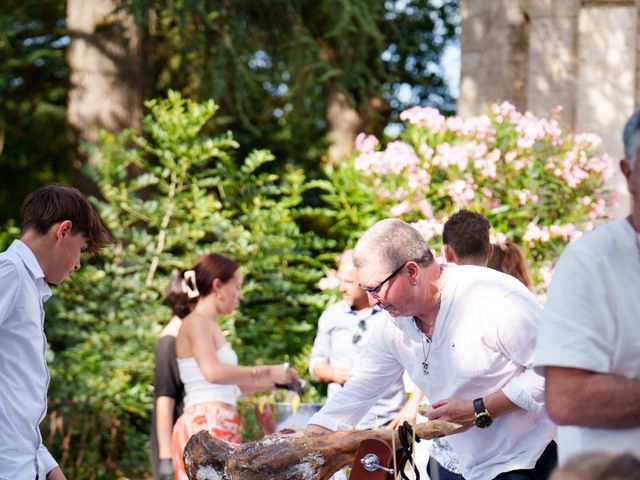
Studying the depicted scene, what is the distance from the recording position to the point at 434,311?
3.88m

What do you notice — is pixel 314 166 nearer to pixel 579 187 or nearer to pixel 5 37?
pixel 5 37

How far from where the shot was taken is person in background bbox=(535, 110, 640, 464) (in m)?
2.36

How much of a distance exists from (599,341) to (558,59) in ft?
30.8

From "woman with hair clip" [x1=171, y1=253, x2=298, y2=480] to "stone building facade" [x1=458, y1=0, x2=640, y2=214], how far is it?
544 cm

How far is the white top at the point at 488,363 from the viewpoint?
362 centimetres

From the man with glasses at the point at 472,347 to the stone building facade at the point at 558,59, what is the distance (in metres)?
7.24

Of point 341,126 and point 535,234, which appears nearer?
point 535,234

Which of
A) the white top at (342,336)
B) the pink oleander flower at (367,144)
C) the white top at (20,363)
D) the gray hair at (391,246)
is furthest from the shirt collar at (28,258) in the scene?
the pink oleander flower at (367,144)

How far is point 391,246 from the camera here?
12.2ft

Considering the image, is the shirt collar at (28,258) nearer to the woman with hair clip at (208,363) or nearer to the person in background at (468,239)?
the person in background at (468,239)

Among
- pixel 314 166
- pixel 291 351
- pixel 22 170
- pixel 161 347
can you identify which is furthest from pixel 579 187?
pixel 22 170

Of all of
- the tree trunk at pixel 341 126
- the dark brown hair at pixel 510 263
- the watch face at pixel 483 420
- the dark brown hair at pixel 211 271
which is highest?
the watch face at pixel 483 420

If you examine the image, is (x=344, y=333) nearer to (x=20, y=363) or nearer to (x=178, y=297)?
(x=178, y=297)

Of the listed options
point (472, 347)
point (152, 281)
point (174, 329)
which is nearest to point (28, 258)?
point (472, 347)
